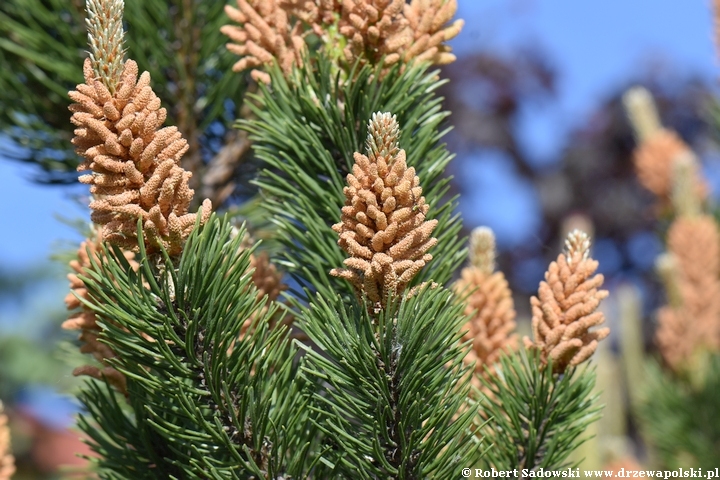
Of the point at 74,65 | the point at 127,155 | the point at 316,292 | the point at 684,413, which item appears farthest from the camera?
the point at 684,413

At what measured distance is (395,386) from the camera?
2.31 feet

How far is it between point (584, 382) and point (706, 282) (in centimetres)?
107

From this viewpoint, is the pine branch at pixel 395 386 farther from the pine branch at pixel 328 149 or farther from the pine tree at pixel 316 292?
the pine branch at pixel 328 149

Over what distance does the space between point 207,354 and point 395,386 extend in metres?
0.18

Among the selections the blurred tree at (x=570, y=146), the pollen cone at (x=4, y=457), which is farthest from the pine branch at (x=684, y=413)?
the blurred tree at (x=570, y=146)

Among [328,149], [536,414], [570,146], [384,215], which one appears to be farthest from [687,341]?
[570,146]

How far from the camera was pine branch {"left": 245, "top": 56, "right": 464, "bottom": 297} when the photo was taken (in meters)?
0.83

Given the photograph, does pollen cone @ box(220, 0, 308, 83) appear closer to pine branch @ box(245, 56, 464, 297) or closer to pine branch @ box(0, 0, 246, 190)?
pine branch @ box(245, 56, 464, 297)

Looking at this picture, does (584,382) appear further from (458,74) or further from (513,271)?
(458,74)

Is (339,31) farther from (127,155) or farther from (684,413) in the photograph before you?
(684,413)

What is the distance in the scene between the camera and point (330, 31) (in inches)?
35.0

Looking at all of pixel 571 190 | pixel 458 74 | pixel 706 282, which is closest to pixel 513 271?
pixel 571 190

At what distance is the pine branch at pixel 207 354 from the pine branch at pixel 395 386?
0.16 feet

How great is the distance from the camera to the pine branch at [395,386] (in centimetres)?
69
